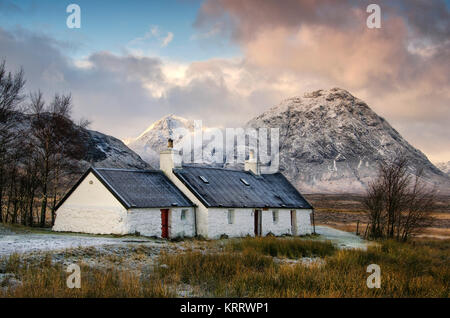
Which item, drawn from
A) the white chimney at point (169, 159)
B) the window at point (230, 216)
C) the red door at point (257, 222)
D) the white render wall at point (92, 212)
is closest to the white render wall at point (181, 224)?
the window at point (230, 216)

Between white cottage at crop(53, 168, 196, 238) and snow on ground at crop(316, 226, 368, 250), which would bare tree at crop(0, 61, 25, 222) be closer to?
white cottage at crop(53, 168, 196, 238)

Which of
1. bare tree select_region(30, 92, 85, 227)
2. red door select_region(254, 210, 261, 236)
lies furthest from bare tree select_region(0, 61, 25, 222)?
red door select_region(254, 210, 261, 236)

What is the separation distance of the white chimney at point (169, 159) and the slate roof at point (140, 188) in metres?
0.86

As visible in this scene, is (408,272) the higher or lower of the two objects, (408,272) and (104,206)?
the lower

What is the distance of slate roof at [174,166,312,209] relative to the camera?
108 feet

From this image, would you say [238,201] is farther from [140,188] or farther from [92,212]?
[92,212]

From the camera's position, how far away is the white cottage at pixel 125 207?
2830 centimetres

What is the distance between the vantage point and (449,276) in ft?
57.7

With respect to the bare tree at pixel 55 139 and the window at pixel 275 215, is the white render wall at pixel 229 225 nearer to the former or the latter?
the window at pixel 275 215
